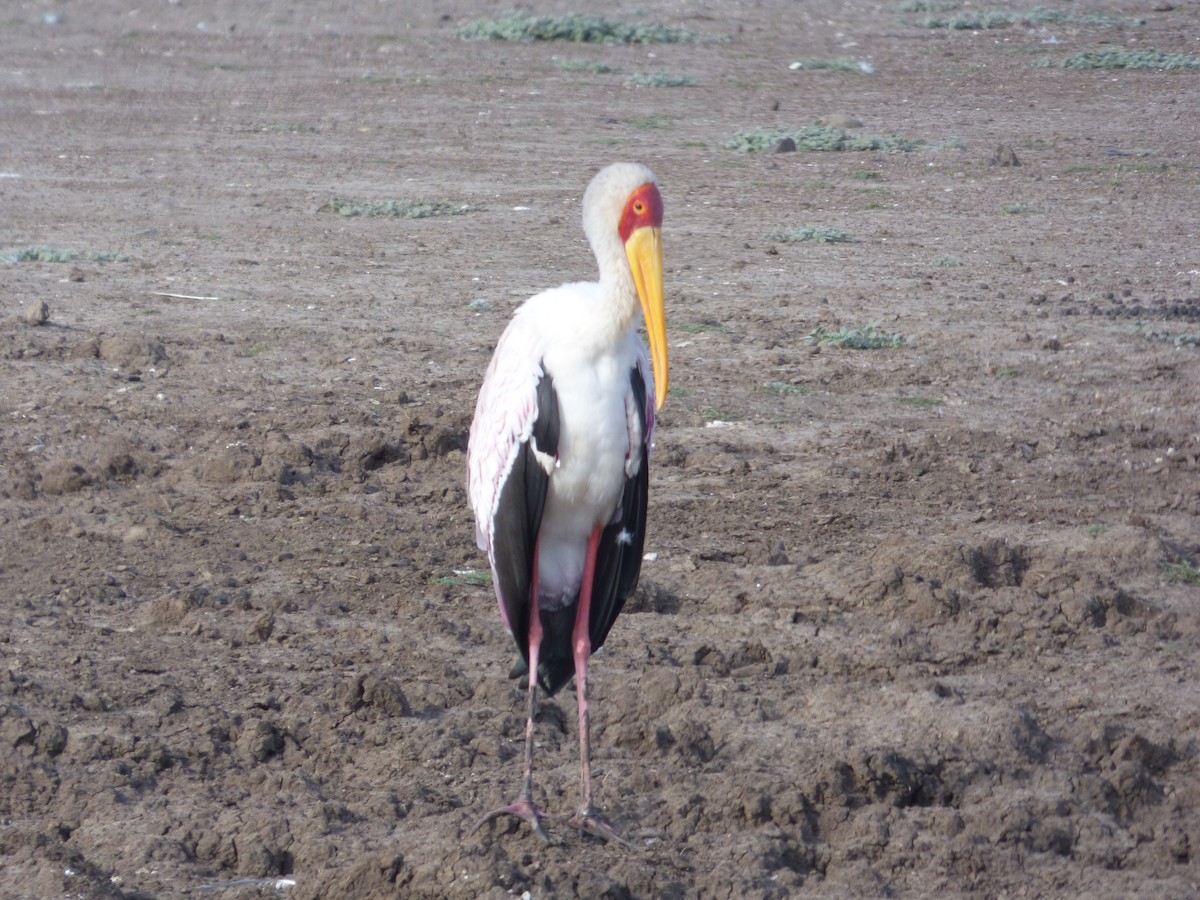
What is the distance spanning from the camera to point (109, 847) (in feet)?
12.1

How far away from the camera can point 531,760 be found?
3.90m

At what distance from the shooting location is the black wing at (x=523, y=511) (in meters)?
3.67

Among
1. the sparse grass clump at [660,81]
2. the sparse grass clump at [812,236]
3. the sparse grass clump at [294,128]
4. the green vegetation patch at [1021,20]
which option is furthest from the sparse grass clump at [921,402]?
the green vegetation patch at [1021,20]

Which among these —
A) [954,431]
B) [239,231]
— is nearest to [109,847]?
[954,431]

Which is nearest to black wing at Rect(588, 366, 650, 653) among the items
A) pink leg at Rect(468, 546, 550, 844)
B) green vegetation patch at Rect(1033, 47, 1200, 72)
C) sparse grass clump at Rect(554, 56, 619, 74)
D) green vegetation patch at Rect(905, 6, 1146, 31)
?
pink leg at Rect(468, 546, 550, 844)

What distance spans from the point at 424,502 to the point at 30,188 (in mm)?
7574

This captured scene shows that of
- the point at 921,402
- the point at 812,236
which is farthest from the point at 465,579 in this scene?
the point at 812,236

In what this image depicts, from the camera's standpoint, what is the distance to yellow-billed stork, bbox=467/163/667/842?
144 inches

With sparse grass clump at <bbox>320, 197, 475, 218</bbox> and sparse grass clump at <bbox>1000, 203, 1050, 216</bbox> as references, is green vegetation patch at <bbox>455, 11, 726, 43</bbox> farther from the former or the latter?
sparse grass clump at <bbox>1000, 203, 1050, 216</bbox>

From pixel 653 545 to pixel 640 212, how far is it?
87.4 inches

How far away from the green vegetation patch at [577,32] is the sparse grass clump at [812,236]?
35.9 ft

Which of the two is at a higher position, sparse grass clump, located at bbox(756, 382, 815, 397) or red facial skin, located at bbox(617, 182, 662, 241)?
red facial skin, located at bbox(617, 182, 662, 241)

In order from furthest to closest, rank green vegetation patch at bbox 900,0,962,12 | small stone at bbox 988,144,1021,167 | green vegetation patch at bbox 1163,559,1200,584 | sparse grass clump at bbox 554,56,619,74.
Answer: green vegetation patch at bbox 900,0,962,12, sparse grass clump at bbox 554,56,619,74, small stone at bbox 988,144,1021,167, green vegetation patch at bbox 1163,559,1200,584

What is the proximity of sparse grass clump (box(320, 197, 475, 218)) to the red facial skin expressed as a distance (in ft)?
25.4
